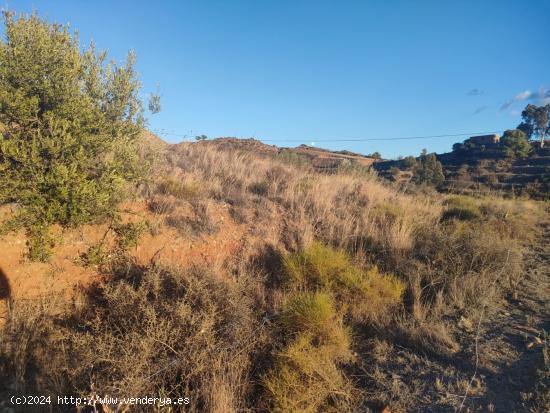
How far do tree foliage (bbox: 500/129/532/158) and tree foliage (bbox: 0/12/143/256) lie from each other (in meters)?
35.1

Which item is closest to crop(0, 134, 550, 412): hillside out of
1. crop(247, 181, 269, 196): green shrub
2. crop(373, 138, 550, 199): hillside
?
crop(247, 181, 269, 196): green shrub

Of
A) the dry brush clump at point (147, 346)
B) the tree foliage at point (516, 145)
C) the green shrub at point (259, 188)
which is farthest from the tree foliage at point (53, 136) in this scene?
the tree foliage at point (516, 145)

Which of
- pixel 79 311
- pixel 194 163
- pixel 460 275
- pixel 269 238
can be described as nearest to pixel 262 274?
pixel 269 238

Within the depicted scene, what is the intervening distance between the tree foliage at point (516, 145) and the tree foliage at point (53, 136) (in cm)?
3514

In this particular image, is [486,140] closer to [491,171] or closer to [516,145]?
[516,145]

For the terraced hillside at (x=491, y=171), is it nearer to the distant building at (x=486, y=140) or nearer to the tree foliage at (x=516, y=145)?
the tree foliage at (x=516, y=145)

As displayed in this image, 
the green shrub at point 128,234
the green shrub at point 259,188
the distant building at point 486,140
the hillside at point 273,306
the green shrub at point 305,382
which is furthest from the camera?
the distant building at point 486,140

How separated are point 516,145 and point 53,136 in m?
38.0

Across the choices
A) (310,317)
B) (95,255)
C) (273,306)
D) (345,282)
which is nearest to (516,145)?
(345,282)

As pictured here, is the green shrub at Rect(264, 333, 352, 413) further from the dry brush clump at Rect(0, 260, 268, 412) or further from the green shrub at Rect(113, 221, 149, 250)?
the green shrub at Rect(113, 221, 149, 250)

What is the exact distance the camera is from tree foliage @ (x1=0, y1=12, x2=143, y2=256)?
5.65m

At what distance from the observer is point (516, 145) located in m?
33.8

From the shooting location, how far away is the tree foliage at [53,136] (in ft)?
18.5

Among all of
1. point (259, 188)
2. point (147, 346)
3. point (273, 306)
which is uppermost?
point (259, 188)
